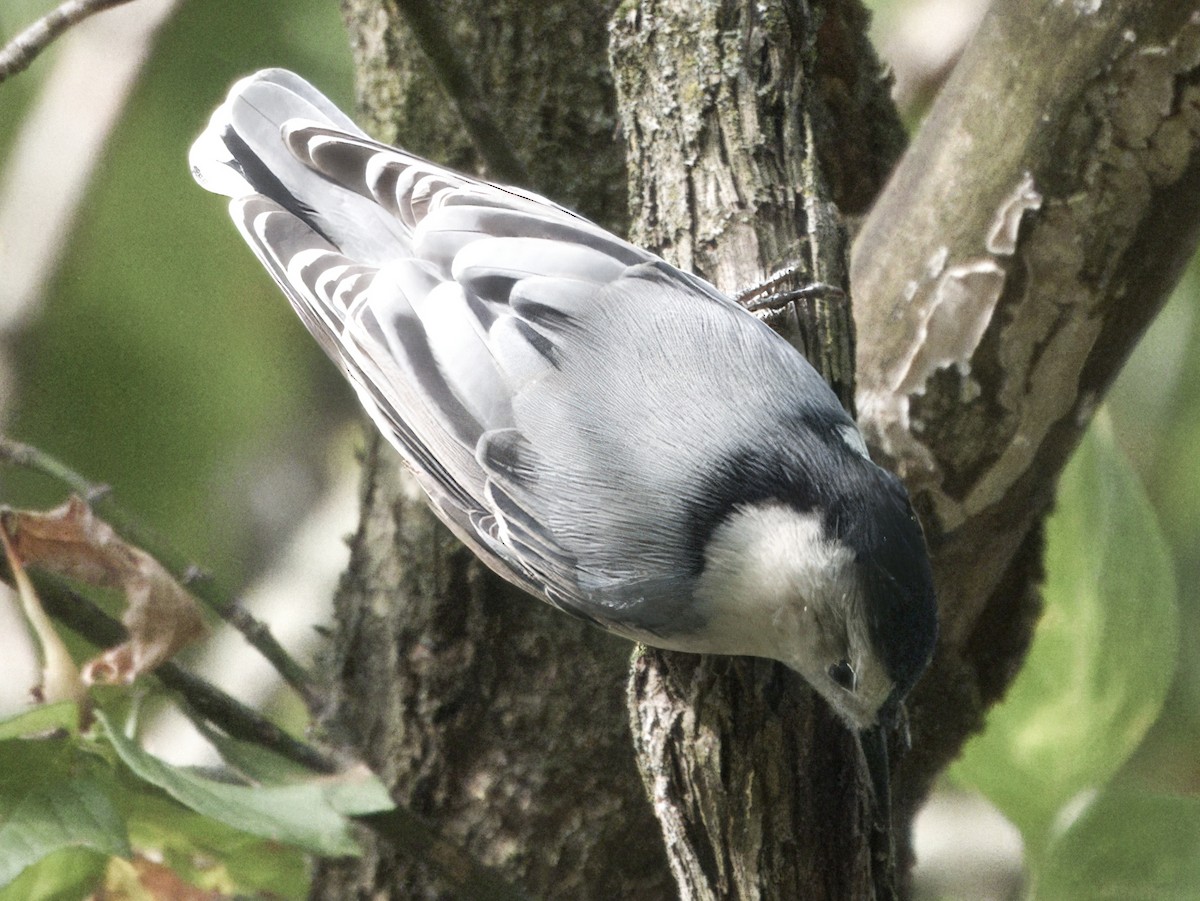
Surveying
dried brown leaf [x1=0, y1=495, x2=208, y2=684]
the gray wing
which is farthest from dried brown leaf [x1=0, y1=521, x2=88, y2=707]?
the gray wing

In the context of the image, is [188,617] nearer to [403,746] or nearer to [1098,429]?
[403,746]

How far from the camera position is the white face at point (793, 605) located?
1.20 meters

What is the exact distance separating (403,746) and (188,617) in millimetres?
368

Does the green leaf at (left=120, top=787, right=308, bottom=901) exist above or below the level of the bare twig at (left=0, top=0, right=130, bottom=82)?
below

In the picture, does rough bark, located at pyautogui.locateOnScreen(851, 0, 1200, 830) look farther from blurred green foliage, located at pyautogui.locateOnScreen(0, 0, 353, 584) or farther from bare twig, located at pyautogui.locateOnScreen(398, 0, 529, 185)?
blurred green foliage, located at pyautogui.locateOnScreen(0, 0, 353, 584)

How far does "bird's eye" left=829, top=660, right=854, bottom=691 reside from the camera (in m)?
1.19

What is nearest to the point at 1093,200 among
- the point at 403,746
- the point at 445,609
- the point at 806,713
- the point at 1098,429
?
the point at 1098,429

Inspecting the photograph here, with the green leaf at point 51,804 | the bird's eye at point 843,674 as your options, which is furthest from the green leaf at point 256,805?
the bird's eye at point 843,674

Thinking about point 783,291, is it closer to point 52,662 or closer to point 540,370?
point 540,370

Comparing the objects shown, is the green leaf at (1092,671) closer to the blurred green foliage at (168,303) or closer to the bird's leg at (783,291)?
the bird's leg at (783,291)

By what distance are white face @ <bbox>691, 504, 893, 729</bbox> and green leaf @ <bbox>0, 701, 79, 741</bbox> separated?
22.3 inches

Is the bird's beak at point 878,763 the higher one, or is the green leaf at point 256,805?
the green leaf at point 256,805

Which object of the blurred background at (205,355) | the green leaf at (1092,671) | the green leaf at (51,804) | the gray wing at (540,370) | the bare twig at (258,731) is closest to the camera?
the green leaf at (51,804)

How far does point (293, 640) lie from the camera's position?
244 centimetres
